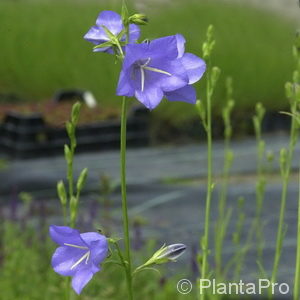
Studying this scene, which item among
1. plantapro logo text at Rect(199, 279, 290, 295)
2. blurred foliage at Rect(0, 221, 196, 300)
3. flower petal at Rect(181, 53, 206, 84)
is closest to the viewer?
flower petal at Rect(181, 53, 206, 84)

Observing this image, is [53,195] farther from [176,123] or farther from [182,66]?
[182,66]

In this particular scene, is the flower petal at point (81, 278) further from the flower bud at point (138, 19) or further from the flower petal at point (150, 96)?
the flower bud at point (138, 19)

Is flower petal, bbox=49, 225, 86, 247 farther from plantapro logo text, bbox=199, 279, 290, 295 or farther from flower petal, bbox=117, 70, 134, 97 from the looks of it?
plantapro logo text, bbox=199, 279, 290, 295

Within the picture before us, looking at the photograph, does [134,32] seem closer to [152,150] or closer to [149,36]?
[152,150]

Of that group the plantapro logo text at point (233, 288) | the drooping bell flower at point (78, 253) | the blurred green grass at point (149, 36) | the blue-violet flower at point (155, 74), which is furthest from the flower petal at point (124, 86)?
the blurred green grass at point (149, 36)

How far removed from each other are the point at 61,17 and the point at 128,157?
567 cm

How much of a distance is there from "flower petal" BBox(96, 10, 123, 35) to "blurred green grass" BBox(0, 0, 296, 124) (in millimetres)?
8764

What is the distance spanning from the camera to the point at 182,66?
1.39 meters

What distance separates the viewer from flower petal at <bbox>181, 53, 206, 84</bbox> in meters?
1.44

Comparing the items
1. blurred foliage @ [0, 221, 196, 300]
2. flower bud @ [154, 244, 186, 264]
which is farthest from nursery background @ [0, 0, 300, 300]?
flower bud @ [154, 244, 186, 264]

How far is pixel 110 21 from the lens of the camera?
1509 mm

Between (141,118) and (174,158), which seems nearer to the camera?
(174,158)

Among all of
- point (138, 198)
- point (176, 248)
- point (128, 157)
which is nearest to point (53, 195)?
point (138, 198)

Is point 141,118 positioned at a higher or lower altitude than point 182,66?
lower
